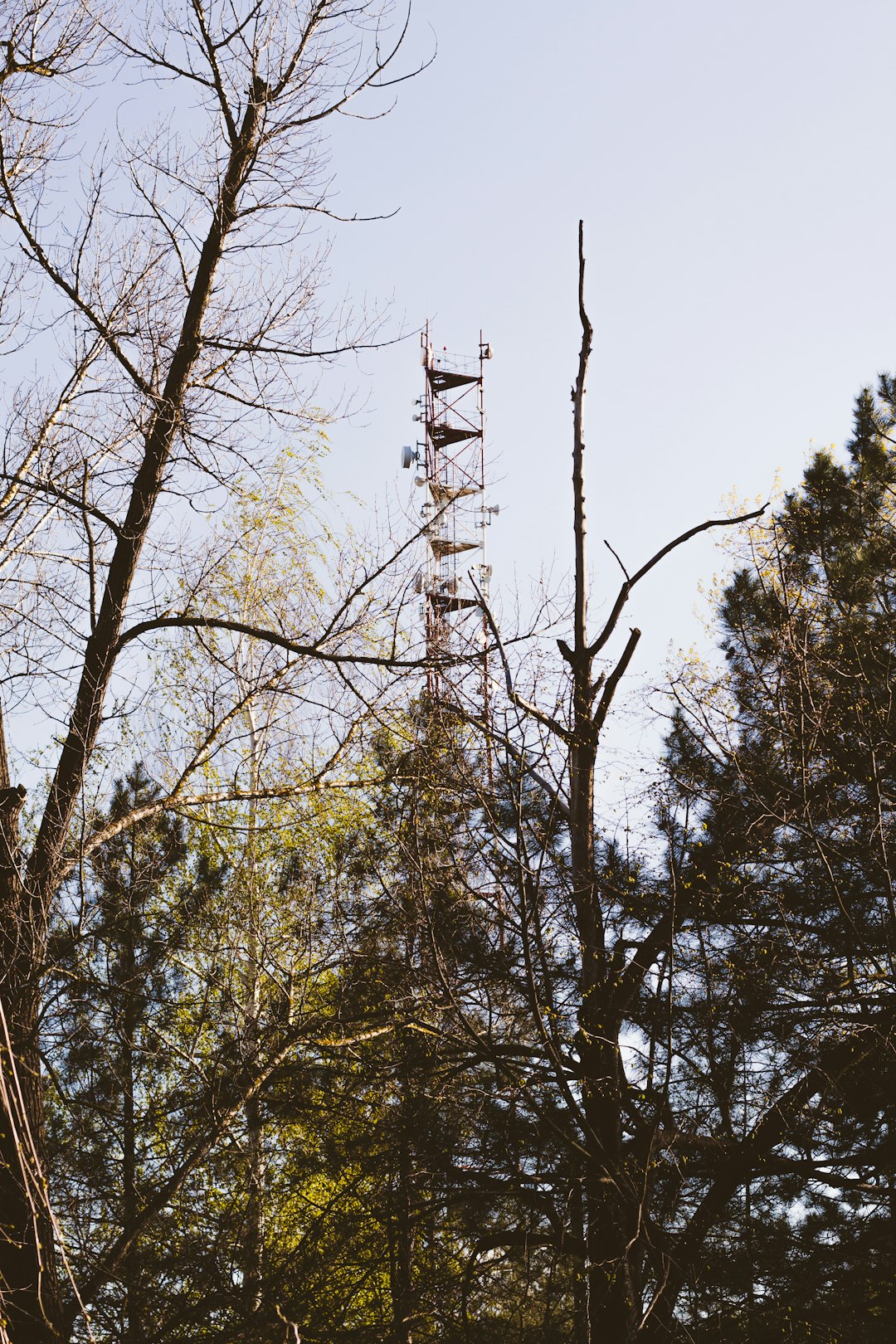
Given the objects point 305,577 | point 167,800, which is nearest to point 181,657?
point 305,577

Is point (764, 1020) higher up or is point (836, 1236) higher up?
point (764, 1020)

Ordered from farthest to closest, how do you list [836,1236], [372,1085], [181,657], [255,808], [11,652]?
[181,657]
[255,808]
[372,1085]
[836,1236]
[11,652]

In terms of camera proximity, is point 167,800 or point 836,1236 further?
point 836,1236

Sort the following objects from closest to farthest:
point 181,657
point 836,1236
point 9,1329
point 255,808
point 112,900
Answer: point 9,1329, point 836,1236, point 112,900, point 255,808, point 181,657

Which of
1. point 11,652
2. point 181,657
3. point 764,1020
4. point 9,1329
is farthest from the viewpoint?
point 181,657

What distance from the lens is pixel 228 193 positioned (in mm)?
6117

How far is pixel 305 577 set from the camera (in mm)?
12023

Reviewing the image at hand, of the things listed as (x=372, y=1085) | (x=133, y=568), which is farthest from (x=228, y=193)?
(x=372, y=1085)

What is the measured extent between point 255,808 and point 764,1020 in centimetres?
609

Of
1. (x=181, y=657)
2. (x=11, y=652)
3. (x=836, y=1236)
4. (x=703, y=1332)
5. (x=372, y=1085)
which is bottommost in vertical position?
(x=703, y=1332)

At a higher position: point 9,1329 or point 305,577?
point 305,577

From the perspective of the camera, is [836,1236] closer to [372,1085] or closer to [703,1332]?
[703,1332]

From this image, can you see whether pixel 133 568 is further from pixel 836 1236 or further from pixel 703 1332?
pixel 836 1236

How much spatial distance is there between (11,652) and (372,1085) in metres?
4.43
